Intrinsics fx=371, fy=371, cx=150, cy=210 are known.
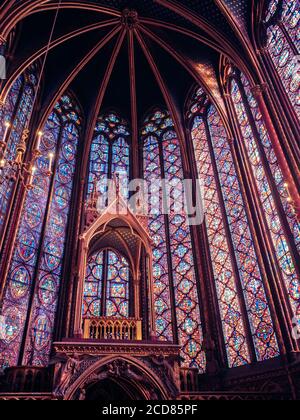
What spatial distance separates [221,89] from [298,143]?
18.0 ft

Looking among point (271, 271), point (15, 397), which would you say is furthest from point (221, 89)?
point (15, 397)

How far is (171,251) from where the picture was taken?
12367 millimetres

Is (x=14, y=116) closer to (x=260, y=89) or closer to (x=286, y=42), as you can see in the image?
(x=260, y=89)

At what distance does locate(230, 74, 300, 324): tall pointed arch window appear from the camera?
8.38m

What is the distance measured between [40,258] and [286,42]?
9150 mm

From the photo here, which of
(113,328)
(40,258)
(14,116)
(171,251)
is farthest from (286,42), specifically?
(40,258)

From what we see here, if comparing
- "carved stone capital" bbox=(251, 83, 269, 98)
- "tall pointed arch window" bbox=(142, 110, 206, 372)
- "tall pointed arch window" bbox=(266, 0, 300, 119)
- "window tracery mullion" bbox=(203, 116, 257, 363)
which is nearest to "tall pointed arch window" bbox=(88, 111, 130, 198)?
"tall pointed arch window" bbox=(142, 110, 206, 372)

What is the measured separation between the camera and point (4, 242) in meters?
9.92

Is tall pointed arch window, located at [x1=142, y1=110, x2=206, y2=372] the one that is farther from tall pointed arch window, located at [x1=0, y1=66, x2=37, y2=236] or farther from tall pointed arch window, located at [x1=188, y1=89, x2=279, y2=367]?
tall pointed arch window, located at [x1=0, y1=66, x2=37, y2=236]

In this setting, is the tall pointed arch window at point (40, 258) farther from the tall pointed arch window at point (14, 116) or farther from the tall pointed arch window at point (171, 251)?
the tall pointed arch window at point (171, 251)

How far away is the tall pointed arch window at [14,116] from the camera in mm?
10539

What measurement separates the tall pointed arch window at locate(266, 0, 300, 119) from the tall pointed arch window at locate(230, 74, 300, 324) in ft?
3.87

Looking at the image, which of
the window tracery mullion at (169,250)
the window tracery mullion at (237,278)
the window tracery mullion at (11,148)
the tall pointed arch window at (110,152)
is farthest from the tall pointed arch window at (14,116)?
the window tracery mullion at (237,278)

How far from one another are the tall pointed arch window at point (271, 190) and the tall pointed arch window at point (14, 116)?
6943mm
